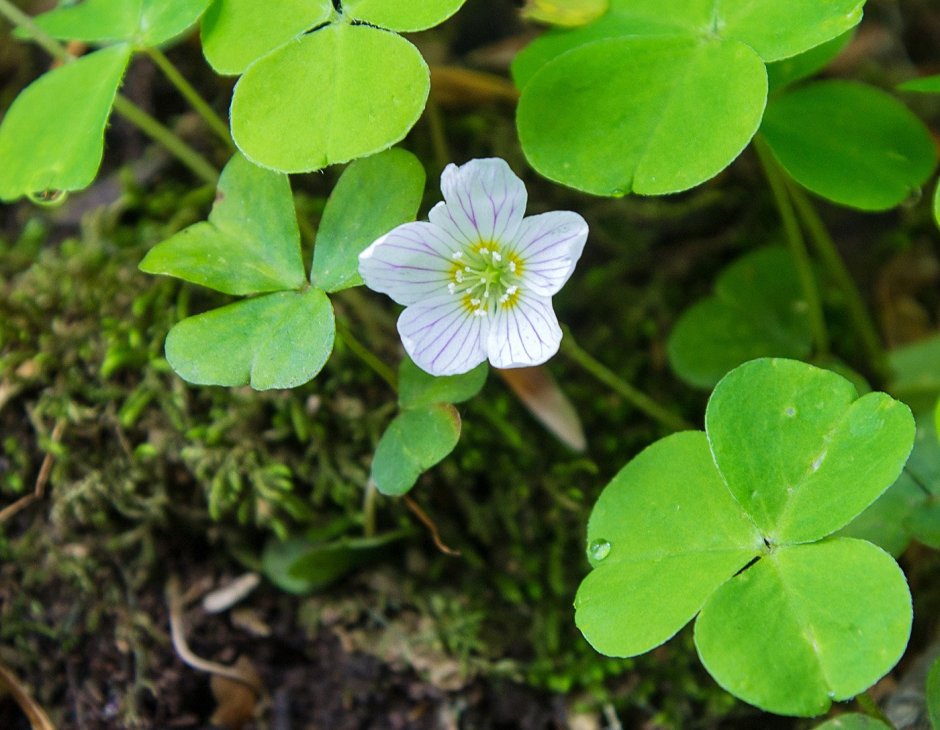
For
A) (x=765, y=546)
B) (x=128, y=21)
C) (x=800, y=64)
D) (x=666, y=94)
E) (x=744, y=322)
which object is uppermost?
(x=128, y=21)

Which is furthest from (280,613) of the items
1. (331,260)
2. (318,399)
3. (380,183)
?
(380,183)

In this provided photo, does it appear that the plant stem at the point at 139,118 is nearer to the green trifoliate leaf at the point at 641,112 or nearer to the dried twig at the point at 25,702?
the green trifoliate leaf at the point at 641,112

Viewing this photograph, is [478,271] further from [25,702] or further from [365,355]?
[25,702]

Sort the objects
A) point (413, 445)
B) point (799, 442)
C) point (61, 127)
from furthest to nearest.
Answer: point (61, 127)
point (413, 445)
point (799, 442)

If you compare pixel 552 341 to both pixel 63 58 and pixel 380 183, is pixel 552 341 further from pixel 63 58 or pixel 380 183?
pixel 63 58

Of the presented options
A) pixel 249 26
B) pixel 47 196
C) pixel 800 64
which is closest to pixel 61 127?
pixel 47 196

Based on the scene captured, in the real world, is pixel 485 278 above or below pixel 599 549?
above
